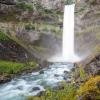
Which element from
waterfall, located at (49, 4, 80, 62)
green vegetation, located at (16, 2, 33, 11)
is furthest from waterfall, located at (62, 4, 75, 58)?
green vegetation, located at (16, 2, 33, 11)

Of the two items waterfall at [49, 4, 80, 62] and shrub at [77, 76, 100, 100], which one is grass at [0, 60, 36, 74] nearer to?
waterfall at [49, 4, 80, 62]

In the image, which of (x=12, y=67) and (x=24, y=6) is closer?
(x=12, y=67)

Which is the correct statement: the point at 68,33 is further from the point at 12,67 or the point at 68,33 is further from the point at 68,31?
the point at 12,67

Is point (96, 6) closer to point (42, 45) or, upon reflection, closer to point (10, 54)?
point (42, 45)

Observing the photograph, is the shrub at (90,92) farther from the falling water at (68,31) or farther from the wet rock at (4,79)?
the falling water at (68,31)

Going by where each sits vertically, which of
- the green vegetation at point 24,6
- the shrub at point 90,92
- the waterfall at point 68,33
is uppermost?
the green vegetation at point 24,6

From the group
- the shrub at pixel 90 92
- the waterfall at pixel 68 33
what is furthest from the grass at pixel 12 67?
the shrub at pixel 90 92

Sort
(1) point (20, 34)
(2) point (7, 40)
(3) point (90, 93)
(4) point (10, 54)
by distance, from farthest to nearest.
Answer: (1) point (20, 34) → (2) point (7, 40) → (4) point (10, 54) → (3) point (90, 93)

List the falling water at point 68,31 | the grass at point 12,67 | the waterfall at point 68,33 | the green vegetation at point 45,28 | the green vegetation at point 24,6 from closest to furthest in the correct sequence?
1. the grass at point 12,67
2. the green vegetation at point 45,28
3. the green vegetation at point 24,6
4. the waterfall at point 68,33
5. the falling water at point 68,31

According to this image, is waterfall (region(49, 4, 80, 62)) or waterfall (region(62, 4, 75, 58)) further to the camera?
waterfall (region(62, 4, 75, 58))

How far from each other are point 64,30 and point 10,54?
2098cm

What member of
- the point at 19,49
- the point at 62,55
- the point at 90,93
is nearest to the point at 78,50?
the point at 62,55

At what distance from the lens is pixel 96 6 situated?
61.1m

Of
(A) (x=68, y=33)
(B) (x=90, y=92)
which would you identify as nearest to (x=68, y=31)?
(A) (x=68, y=33)
